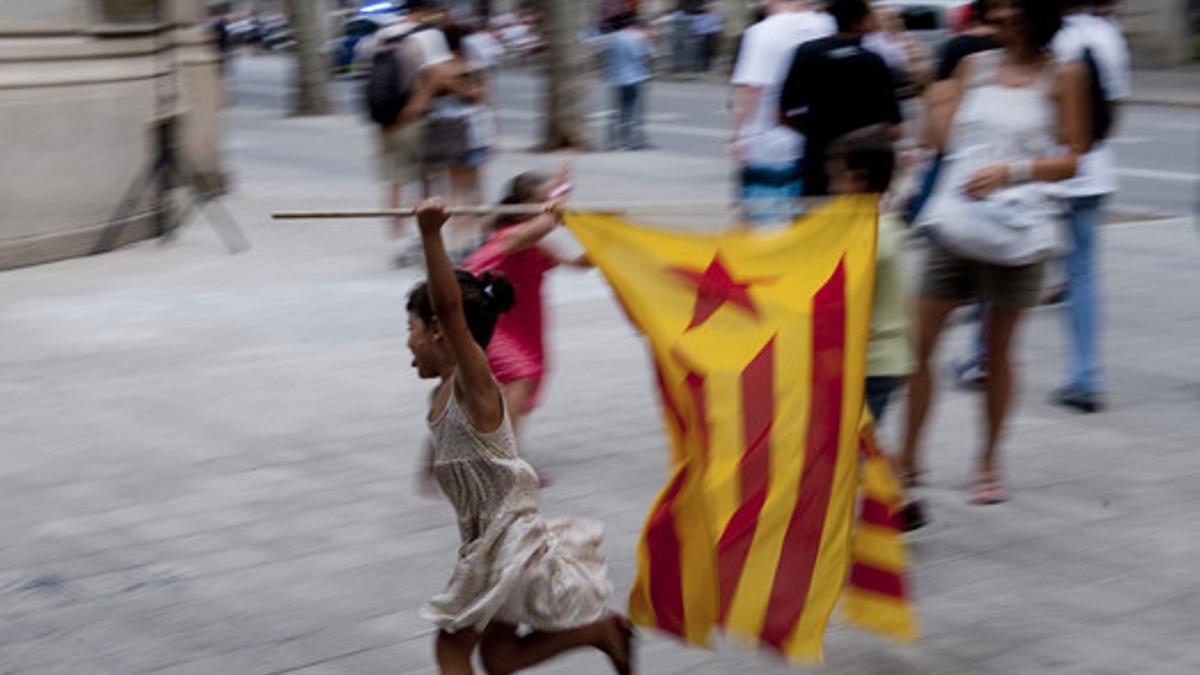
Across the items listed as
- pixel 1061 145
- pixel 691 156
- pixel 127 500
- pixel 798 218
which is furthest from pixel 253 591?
pixel 691 156

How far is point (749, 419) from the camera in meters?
4.79

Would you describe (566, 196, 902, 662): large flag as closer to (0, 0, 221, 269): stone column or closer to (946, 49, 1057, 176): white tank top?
(946, 49, 1057, 176): white tank top

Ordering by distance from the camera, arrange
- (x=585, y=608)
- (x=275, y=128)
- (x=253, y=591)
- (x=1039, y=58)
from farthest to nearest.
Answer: (x=275, y=128) < (x=1039, y=58) < (x=253, y=591) < (x=585, y=608)

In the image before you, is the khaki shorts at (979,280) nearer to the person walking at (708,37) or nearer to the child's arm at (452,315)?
the child's arm at (452,315)

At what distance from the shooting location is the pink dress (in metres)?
6.64

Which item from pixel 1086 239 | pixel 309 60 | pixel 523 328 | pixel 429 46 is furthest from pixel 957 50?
pixel 309 60

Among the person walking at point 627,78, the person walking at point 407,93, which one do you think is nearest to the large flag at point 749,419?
the person walking at point 407,93

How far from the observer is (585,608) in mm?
4434

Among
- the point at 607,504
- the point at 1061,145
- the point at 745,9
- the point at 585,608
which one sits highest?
the point at 1061,145

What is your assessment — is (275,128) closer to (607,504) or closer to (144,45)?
(144,45)

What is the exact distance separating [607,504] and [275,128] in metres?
19.4

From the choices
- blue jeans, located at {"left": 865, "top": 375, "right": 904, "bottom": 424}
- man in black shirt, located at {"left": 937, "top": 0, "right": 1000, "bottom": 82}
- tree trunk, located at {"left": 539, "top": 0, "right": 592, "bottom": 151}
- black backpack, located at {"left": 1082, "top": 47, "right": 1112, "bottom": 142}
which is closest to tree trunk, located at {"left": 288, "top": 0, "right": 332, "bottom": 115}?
tree trunk, located at {"left": 539, "top": 0, "right": 592, "bottom": 151}

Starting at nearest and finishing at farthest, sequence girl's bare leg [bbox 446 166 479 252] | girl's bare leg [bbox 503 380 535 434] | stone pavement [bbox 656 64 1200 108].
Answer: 1. girl's bare leg [bbox 503 380 535 434]
2. girl's bare leg [bbox 446 166 479 252]
3. stone pavement [bbox 656 64 1200 108]

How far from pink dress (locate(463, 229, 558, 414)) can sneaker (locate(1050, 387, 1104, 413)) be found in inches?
94.3
